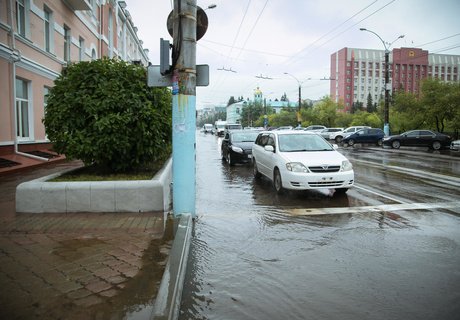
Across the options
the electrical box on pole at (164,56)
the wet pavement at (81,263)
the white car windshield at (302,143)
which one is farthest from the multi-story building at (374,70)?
the wet pavement at (81,263)

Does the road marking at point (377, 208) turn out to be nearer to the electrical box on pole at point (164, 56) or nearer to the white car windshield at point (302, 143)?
the white car windshield at point (302, 143)

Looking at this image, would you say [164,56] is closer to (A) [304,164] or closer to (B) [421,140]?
(A) [304,164]

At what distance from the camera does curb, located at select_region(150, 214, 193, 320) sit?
3.07 meters

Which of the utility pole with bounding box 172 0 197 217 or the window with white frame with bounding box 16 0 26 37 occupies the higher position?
the window with white frame with bounding box 16 0 26 37

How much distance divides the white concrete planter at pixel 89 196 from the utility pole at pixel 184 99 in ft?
2.26

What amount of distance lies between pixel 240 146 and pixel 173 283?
12.1 metres

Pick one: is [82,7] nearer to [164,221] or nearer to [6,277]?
[164,221]

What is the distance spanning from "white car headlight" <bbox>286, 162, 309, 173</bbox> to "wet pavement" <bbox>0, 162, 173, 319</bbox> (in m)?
3.40

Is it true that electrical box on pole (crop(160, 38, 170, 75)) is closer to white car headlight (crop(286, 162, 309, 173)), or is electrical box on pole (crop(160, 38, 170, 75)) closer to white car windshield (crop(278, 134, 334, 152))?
white car headlight (crop(286, 162, 309, 173))

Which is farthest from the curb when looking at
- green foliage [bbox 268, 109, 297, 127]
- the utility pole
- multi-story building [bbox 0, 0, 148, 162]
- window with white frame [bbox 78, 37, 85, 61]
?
green foliage [bbox 268, 109, 297, 127]

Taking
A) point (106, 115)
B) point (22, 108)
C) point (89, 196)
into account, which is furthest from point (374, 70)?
point (89, 196)

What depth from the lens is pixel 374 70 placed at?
128 meters

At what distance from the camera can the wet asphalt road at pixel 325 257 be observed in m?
3.50

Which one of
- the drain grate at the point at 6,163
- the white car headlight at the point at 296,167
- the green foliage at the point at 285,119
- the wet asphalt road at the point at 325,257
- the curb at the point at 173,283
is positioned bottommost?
the wet asphalt road at the point at 325,257
